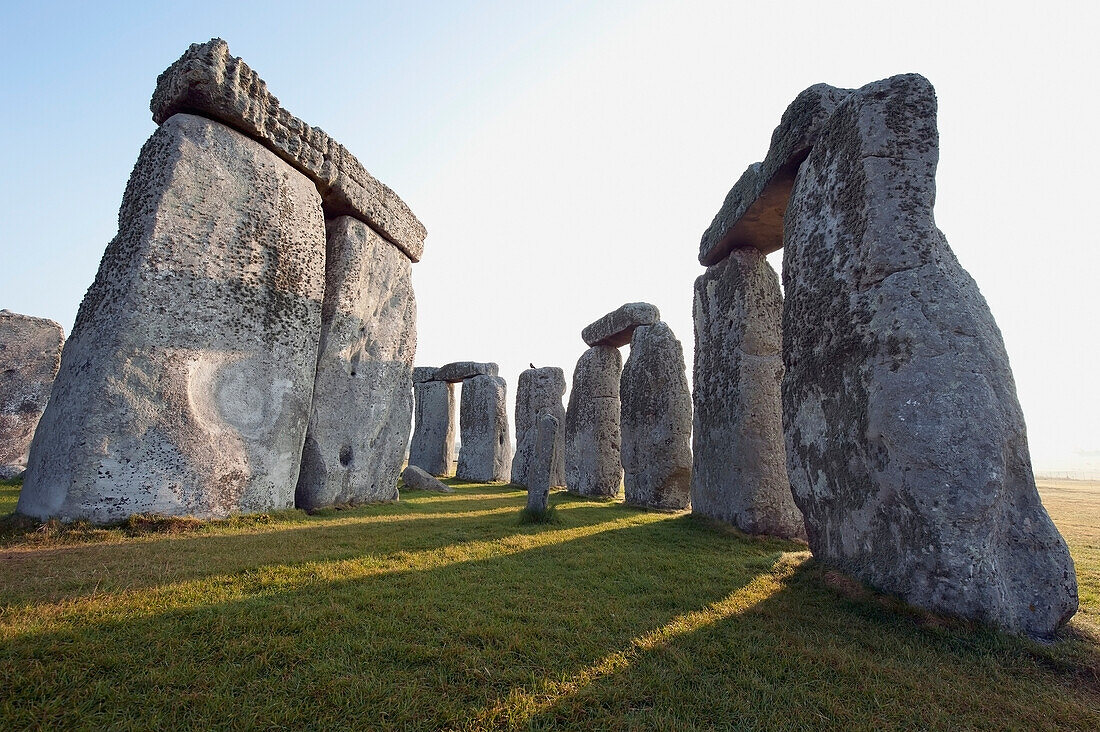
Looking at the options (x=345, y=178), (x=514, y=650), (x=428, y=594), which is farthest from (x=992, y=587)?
(x=345, y=178)

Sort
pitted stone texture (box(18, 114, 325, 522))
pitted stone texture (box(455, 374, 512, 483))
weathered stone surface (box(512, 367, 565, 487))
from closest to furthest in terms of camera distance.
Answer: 1. pitted stone texture (box(18, 114, 325, 522))
2. weathered stone surface (box(512, 367, 565, 487))
3. pitted stone texture (box(455, 374, 512, 483))

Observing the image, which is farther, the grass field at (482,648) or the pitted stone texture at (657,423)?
the pitted stone texture at (657,423)

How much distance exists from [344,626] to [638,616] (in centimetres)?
164

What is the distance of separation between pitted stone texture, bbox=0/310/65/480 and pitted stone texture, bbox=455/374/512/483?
945 centimetres

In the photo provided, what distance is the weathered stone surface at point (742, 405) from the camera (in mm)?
5855

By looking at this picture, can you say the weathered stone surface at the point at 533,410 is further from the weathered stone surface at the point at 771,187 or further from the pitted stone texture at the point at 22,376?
the pitted stone texture at the point at 22,376

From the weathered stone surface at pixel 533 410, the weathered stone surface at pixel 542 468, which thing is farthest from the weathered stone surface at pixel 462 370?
the weathered stone surface at pixel 542 468

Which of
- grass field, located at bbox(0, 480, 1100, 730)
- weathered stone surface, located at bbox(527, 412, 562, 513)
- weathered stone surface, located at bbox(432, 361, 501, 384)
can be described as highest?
weathered stone surface, located at bbox(432, 361, 501, 384)

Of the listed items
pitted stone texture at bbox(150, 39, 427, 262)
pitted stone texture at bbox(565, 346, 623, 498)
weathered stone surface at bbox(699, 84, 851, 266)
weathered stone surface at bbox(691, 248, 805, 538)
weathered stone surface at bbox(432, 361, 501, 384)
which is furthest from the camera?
weathered stone surface at bbox(432, 361, 501, 384)

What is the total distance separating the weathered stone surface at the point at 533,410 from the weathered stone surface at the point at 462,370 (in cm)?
113

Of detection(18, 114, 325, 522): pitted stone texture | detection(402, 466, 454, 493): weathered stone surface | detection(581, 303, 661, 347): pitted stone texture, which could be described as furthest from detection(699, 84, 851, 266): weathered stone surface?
detection(402, 466, 454, 493): weathered stone surface

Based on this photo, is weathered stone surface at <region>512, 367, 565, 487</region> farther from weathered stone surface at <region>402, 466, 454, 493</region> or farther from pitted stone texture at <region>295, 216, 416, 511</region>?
pitted stone texture at <region>295, 216, 416, 511</region>

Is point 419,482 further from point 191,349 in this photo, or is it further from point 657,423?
point 191,349

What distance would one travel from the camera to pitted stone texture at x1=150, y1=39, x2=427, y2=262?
5.63 meters
